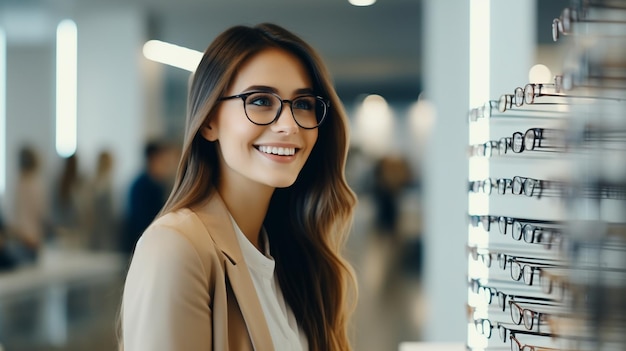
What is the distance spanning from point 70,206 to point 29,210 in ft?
0.90

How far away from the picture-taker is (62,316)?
5293 mm

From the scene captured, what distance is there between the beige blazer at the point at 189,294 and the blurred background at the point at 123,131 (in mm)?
3282

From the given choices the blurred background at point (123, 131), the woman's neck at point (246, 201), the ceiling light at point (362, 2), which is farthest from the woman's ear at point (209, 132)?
the ceiling light at point (362, 2)

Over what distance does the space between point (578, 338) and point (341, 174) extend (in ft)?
3.60

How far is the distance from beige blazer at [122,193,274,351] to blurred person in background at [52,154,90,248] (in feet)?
13.1

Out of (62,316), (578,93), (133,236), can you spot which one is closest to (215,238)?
(578,93)

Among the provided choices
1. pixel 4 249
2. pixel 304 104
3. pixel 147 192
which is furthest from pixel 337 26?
pixel 304 104

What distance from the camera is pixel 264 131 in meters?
1.40

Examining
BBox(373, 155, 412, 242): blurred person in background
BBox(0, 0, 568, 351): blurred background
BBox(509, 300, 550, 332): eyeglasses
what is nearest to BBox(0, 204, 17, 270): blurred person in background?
BBox(0, 0, 568, 351): blurred background

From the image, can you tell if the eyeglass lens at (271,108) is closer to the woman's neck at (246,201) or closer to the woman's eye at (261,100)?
the woman's eye at (261,100)

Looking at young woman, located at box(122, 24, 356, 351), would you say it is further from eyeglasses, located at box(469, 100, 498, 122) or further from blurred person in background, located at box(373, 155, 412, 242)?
blurred person in background, located at box(373, 155, 412, 242)

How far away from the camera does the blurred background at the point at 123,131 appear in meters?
4.64

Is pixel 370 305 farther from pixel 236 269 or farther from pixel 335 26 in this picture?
pixel 236 269

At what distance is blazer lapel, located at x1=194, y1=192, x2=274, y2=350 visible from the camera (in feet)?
4.34
